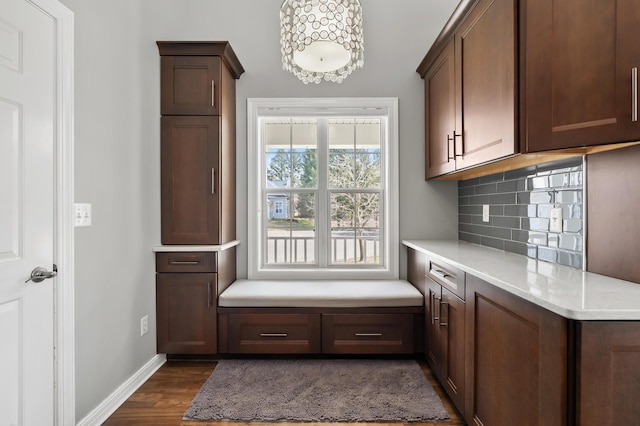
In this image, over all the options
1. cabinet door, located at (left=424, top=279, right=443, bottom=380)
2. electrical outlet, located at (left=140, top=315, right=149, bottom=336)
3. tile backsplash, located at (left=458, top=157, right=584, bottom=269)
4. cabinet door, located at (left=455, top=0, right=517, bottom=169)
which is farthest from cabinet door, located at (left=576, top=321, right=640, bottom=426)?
electrical outlet, located at (left=140, top=315, right=149, bottom=336)

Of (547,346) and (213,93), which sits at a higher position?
(213,93)

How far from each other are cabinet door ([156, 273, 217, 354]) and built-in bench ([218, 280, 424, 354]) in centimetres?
9

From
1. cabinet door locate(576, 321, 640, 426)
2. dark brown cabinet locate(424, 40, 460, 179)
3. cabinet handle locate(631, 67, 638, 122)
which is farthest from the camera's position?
dark brown cabinet locate(424, 40, 460, 179)

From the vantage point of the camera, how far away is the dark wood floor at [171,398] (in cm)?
193

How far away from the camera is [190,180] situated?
2.68 metres

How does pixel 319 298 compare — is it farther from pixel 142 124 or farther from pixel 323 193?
pixel 142 124

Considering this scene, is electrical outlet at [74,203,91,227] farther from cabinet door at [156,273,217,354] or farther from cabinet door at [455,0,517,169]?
cabinet door at [455,0,517,169]

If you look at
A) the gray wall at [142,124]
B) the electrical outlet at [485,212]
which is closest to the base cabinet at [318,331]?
the gray wall at [142,124]

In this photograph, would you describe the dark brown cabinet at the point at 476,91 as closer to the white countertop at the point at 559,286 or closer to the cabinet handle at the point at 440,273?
the white countertop at the point at 559,286

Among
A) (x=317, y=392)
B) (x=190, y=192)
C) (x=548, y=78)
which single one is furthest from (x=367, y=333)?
(x=548, y=78)

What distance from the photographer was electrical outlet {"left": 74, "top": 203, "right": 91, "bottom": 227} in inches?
70.3

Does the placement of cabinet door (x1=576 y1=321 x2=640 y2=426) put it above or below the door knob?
below

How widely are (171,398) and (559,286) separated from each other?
227cm

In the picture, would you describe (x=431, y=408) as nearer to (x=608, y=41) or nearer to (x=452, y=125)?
(x=452, y=125)
